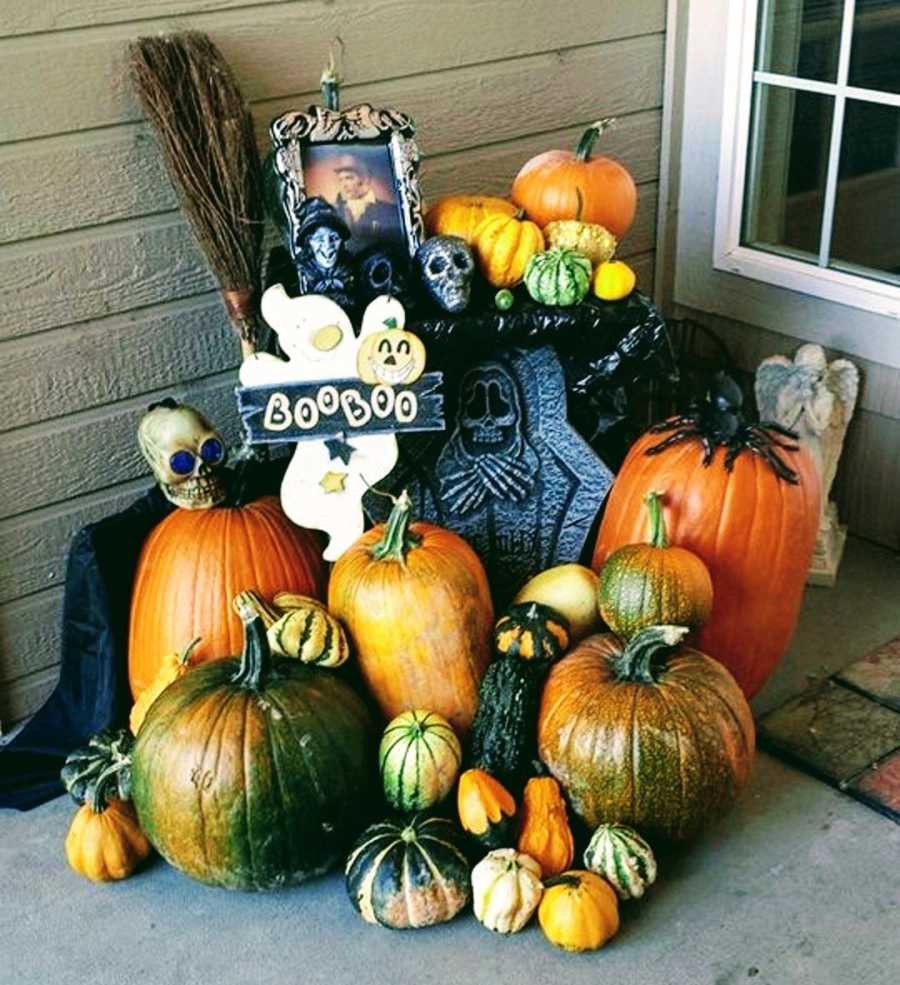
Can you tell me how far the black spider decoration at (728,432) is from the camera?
2.42 metres

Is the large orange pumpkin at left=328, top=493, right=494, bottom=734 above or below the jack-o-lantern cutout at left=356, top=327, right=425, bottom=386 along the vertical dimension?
below

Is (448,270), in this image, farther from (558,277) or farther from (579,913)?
(579,913)

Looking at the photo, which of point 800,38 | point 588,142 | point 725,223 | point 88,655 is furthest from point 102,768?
point 800,38

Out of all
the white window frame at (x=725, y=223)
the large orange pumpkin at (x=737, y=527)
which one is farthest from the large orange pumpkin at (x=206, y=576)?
the white window frame at (x=725, y=223)

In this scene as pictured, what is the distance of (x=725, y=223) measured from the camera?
10.4ft

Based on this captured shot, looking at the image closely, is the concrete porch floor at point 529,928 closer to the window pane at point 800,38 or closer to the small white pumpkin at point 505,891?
the small white pumpkin at point 505,891

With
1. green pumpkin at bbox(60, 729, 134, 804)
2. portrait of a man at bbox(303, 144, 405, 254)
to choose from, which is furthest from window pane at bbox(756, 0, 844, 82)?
green pumpkin at bbox(60, 729, 134, 804)

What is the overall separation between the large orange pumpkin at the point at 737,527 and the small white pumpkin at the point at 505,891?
1.95ft

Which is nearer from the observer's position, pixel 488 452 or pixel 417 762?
pixel 417 762

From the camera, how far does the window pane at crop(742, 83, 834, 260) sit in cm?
302

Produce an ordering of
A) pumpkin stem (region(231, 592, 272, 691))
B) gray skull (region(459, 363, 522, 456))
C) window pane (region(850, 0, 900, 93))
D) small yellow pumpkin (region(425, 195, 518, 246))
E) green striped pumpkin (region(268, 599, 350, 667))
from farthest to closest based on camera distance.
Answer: window pane (region(850, 0, 900, 93)) → gray skull (region(459, 363, 522, 456)) → small yellow pumpkin (region(425, 195, 518, 246)) → green striped pumpkin (region(268, 599, 350, 667)) → pumpkin stem (region(231, 592, 272, 691))

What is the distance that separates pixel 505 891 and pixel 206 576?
80cm

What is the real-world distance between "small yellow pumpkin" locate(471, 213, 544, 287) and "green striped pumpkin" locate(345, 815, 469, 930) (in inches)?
39.7

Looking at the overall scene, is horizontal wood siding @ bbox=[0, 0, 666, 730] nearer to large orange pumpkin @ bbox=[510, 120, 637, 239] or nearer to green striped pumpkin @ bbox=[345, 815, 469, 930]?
large orange pumpkin @ bbox=[510, 120, 637, 239]
